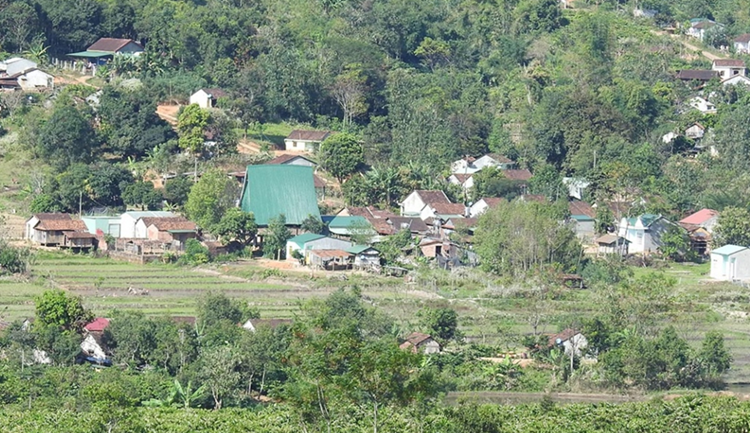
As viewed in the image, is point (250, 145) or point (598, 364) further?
point (250, 145)

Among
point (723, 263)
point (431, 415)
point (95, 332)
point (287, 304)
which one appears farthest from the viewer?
point (723, 263)

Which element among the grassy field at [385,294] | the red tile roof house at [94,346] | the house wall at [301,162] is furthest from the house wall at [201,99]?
the red tile roof house at [94,346]

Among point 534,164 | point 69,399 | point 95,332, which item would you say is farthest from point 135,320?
point 534,164

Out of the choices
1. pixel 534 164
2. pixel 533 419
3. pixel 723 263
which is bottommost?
pixel 533 419

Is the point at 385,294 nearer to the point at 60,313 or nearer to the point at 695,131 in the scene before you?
the point at 60,313

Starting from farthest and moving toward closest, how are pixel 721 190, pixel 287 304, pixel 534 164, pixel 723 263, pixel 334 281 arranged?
pixel 534 164, pixel 721 190, pixel 723 263, pixel 334 281, pixel 287 304

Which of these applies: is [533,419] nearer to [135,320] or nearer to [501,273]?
[135,320]

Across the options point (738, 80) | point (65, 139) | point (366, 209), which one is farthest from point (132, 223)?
point (738, 80)

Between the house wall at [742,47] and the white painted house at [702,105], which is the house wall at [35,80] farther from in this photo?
the house wall at [742,47]
